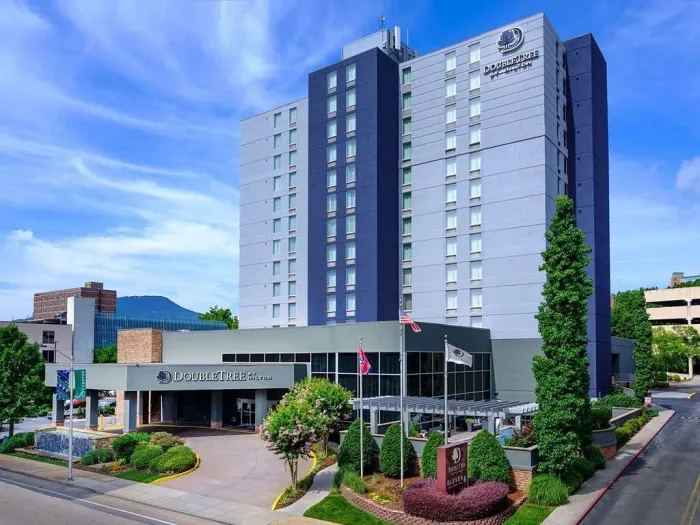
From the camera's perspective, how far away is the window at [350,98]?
214ft

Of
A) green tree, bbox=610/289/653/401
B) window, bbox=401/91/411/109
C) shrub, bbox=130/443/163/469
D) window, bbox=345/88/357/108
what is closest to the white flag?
shrub, bbox=130/443/163/469

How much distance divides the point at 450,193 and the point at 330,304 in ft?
53.7

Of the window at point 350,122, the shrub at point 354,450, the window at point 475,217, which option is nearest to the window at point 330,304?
the window at point 475,217

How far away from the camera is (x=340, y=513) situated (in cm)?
2980

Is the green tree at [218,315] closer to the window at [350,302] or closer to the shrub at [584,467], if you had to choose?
the window at [350,302]

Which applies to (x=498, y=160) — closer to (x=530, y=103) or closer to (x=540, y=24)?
(x=530, y=103)

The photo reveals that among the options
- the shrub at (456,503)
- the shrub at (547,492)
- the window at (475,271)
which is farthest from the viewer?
the window at (475,271)

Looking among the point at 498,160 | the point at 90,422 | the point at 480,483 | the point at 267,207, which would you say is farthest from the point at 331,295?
the point at 480,483

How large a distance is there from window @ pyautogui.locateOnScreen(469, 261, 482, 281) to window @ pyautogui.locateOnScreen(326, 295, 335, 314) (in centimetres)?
1405

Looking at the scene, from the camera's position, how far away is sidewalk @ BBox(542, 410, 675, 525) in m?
28.4

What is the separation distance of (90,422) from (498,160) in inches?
1700

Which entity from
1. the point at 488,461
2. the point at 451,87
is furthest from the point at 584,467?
the point at 451,87

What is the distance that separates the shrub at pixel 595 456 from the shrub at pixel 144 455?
2557 cm

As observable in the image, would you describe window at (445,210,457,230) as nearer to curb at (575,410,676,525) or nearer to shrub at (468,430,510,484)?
curb at (575,410,676,525)
